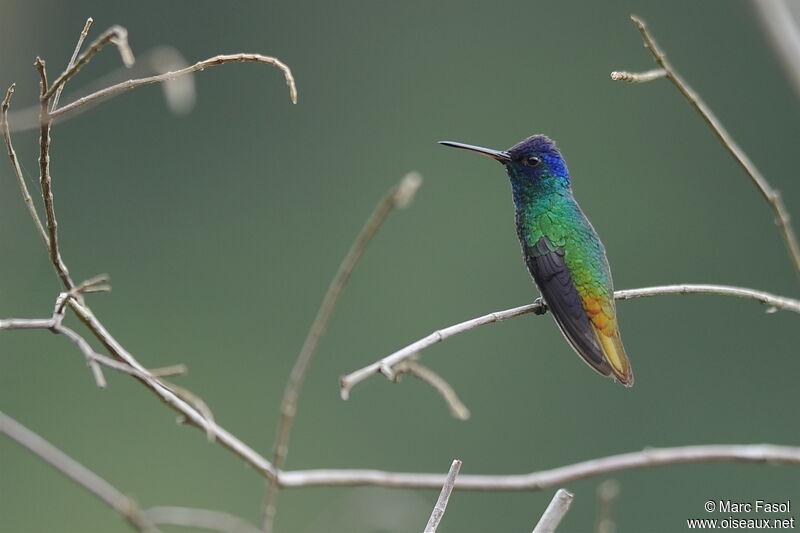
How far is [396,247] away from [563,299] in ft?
36.0

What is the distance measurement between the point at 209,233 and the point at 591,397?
18.0 feet

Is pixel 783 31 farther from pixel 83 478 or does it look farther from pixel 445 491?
pixel 83 478

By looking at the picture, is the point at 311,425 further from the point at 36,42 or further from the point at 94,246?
the point at 36,42

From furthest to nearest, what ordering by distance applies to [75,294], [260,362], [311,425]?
[260,362]
[311,425]
[75,294]

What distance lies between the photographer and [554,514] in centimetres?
144

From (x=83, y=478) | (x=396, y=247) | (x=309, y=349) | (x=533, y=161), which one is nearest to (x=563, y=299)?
(x=533, y=161)

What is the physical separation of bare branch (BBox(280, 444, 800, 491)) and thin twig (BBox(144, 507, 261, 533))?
100 mm

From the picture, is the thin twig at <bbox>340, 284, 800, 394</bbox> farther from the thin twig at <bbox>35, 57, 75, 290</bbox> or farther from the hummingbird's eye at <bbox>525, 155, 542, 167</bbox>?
the hummingbird's eye at <bbox>525, 155, 542, 167</bbox>

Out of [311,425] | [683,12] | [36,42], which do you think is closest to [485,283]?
[311,425]

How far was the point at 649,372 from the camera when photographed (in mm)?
12664

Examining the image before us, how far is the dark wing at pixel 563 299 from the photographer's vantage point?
3.23m

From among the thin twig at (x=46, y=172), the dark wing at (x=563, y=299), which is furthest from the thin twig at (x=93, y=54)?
the dark wing at (x=563, y=299)

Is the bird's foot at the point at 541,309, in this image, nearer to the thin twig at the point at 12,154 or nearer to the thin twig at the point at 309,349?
the thin twig at the point at 12,154

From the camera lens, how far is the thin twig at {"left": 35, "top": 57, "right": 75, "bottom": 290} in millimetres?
1694
